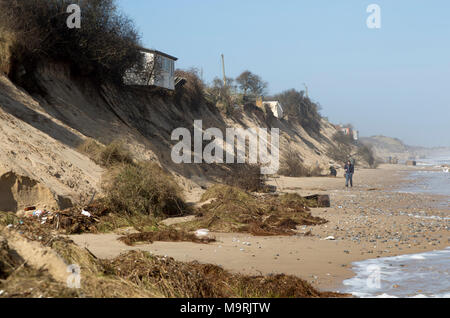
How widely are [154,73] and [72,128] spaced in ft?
38.1

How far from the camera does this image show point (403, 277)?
7.41 metres

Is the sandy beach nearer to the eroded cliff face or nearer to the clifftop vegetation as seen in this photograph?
the eroded cliff face

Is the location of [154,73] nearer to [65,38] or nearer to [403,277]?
[65,38]

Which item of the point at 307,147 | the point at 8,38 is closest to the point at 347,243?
the point at 8,38

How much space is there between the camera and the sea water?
6.58 metres

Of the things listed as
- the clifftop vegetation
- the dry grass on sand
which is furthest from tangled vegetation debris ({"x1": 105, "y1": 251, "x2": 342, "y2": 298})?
the clifftop vegetation

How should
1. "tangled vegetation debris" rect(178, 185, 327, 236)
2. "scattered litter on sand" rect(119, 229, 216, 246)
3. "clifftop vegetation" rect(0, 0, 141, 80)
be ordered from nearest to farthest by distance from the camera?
"scattered litter on sand" rect(119, 229, 216, 246)
"tangled vegetation debris" rect(178, 185, 327, 236)
"clifftop vegetation" rect(0, 0, 141, 80)

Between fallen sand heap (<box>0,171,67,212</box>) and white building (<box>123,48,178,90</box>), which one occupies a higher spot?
white building (<box>123,48,178,90</box>)

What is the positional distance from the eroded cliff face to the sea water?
7286 millimetres

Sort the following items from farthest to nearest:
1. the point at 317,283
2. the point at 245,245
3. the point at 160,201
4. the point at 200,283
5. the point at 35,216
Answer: the point at 160,201, the point at 35,216, the point at 245,245, the point at 317,283, the point at 200,283

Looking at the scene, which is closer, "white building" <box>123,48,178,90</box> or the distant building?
"white building" <box>123,48,178,90</box>

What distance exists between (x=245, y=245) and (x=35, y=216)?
441cm

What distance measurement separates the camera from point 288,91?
65.4 m

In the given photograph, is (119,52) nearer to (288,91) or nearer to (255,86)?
(255,86)
